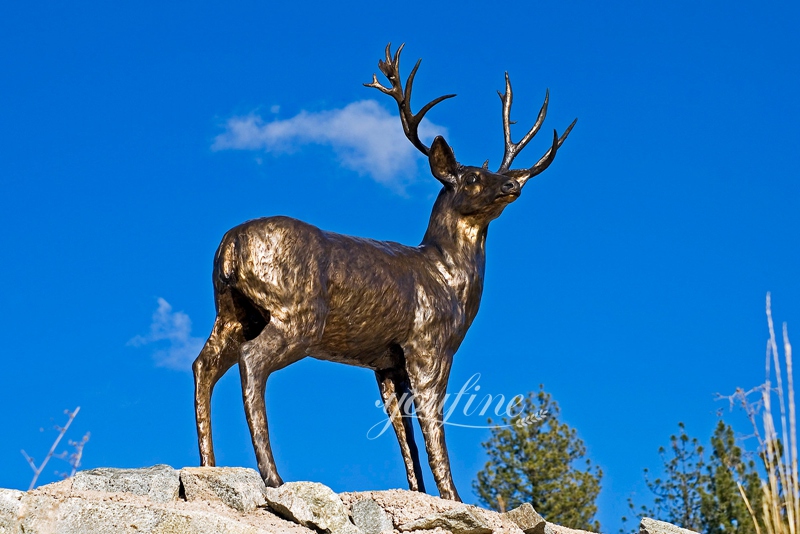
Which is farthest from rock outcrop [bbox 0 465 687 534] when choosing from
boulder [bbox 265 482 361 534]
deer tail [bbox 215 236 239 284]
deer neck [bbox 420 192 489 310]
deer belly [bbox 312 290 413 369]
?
deer neck [bbox 420 192 489 310]

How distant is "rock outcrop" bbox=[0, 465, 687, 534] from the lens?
19.4 ft

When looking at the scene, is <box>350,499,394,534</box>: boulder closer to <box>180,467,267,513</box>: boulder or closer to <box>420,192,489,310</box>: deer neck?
<box>180,467,267,513</box>: boulder

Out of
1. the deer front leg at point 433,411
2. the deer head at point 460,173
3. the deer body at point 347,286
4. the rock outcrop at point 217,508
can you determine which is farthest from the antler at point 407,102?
the rock outcrop at point 217,508

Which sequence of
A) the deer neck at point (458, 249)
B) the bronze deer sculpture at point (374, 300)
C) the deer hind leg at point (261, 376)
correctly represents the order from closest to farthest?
the deer hind leg at point (261, 376)
the bronze deer sculpture at point (374, 300)
the deer neck at point (458, 249)

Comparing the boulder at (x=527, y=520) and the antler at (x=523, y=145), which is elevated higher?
the antler at (x=523, y=145)

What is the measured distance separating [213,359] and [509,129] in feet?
11.7

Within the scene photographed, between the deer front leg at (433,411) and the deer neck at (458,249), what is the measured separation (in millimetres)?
769

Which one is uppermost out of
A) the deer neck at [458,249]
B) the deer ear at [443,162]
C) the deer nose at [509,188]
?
the deer ear at [443,162]

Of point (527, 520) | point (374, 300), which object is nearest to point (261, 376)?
point (374, 300)

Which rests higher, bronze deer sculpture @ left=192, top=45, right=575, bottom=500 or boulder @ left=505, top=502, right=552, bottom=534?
bronze deer sculpture @ left=192, top=45, right=575, bottom=500

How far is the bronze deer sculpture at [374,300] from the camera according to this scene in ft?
24.5

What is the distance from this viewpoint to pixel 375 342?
26.5 feet

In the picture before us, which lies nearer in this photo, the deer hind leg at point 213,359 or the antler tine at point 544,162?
the deer hind leg at point 213,359

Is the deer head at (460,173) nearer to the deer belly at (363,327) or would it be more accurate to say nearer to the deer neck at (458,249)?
the deer neck at (458,249)
